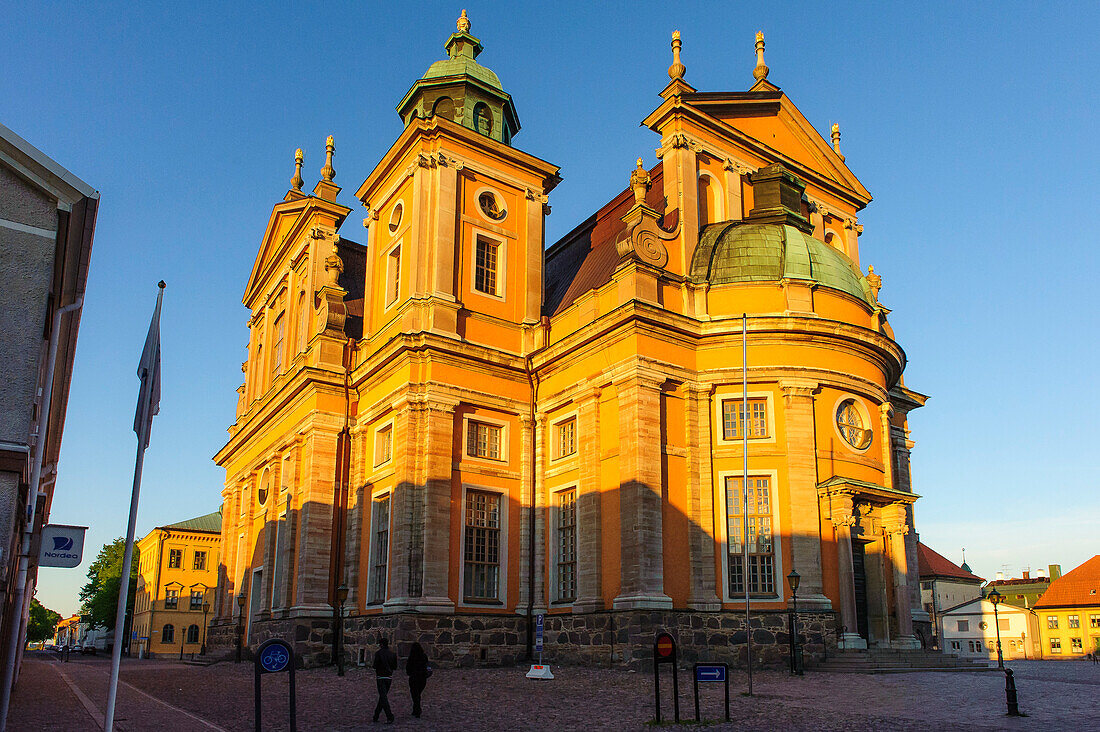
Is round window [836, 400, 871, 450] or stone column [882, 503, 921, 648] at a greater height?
round window [836, 400, 871, 450]

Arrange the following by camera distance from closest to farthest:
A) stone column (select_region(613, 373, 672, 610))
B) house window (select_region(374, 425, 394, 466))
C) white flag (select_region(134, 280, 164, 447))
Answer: white flag (select_region(134, 280, 164, 447)) → stone column (select_region(613, 373, 672, 610)) → house window (select_region(374, 425, 394, 466))

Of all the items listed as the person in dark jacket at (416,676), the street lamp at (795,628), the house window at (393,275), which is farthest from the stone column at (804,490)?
the house window at (393,275)

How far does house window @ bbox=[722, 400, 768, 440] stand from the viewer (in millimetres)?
26875

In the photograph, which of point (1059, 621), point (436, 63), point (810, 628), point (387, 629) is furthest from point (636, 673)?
point (1059, 621)

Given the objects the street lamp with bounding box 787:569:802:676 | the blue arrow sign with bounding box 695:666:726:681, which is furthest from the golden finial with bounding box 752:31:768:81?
the blue arrow sign with bounding box 695:666:726:681

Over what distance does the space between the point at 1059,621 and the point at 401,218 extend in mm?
62775

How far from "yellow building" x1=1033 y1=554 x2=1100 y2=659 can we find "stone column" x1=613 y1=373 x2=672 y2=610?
57.6 metres

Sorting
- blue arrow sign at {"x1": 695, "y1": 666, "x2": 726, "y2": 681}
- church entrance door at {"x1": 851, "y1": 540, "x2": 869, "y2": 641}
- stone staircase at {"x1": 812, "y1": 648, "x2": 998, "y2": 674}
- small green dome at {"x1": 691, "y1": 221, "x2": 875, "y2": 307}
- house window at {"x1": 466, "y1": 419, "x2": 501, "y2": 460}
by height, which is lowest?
stone staircase at {"x1": 812, "y1": 648, "x2": 998, "y2": 674}

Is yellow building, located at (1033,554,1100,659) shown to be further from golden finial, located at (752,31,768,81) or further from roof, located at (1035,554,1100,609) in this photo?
golden finial, located at (752,31,768,81)

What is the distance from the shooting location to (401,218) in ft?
111

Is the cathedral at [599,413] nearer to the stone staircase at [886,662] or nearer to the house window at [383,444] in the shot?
the house window at [383,444]

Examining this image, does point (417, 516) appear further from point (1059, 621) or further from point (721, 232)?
point (1059, 621)

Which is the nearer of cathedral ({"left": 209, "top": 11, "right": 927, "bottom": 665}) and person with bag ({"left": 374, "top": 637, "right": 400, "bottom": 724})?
person with bag ({"left": 374, "top": 637, "right": 400, "bottom": 724})

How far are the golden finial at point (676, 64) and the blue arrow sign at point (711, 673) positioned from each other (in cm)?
2269
